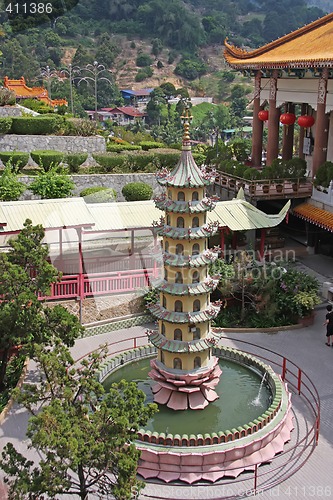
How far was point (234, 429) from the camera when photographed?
10.2m

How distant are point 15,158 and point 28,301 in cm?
1322

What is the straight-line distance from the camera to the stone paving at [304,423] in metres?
9.44

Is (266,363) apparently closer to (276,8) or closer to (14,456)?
(14,456)

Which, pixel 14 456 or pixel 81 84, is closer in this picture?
pixel 14 456

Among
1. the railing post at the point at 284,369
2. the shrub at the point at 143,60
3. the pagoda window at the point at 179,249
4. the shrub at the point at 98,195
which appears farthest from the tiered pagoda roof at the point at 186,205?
the shrub at the point at 143,60

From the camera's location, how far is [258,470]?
998 cm

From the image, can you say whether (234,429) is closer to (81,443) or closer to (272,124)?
(81,443)

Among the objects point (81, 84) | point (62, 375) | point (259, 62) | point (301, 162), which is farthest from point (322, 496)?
point (81, 84)

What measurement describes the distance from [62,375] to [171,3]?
12154cm

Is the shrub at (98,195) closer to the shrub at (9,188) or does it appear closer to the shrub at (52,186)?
the shrub at (52,186)

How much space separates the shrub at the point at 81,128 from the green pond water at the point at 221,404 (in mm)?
15943

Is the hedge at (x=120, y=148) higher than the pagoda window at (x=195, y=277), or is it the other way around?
the hedge at (x=120, y=148)

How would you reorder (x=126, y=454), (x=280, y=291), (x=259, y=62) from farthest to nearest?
1. (x=259, y=62)
2. (x=280, y=291)
3. (x=126, y=454)

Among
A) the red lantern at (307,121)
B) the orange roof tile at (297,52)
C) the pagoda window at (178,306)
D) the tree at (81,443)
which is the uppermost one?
the orange roof tile at (297,52)
